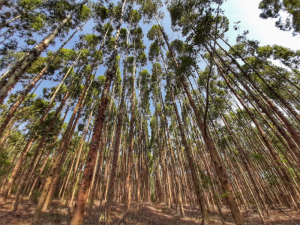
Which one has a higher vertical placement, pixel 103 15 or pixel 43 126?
pixel 103 15

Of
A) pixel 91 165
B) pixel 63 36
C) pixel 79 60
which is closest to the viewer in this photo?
pixel 91 165

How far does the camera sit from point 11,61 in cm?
1426

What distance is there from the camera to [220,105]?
1571 cm

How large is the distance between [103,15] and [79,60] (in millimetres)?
5059

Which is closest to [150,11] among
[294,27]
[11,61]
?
[294,27]

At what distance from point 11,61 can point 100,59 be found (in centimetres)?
980

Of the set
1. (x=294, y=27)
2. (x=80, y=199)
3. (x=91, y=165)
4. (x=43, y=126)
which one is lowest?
(x=80, y=199)

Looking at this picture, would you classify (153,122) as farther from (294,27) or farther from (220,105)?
(294,27)

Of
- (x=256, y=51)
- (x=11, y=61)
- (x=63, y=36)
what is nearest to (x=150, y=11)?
(x=63, y=36)

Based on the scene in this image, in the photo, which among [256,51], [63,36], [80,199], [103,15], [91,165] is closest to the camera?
[80,199]

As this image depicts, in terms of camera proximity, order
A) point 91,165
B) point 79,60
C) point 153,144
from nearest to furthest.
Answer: point 91,165 → point 79,60 → point 153,144

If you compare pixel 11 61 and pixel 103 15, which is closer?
pixel 103 15

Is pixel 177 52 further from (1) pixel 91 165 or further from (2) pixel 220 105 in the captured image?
(1) pixel 91 165

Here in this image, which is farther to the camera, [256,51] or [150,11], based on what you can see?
[150,11]
